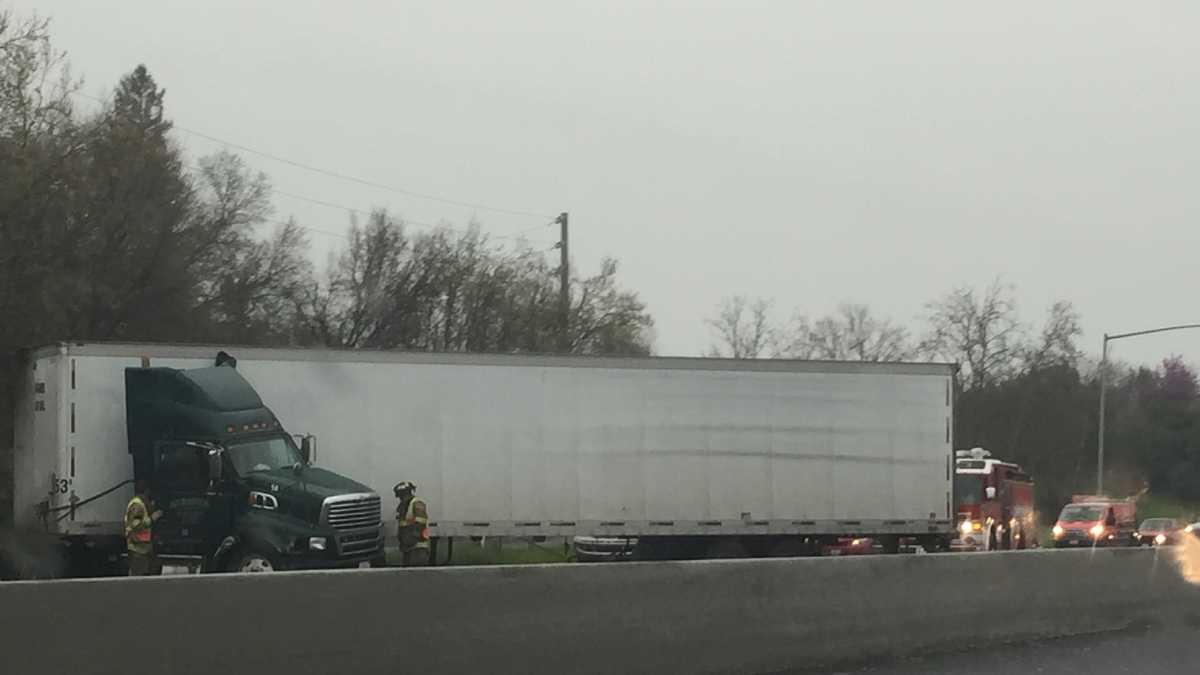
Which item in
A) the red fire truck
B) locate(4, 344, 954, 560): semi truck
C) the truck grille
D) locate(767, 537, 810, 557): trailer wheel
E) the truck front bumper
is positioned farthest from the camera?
the red fire truck

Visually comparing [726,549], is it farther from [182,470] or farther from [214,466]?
[182,470]

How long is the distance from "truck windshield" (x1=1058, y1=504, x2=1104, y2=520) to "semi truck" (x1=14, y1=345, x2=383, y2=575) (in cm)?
2943

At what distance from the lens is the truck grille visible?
64.3 ft

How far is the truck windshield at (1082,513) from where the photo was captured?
1736 inches

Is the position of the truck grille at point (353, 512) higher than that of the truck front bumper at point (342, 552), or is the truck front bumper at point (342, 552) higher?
the truck grille at point (353, 512)

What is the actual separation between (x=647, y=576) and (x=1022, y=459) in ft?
213

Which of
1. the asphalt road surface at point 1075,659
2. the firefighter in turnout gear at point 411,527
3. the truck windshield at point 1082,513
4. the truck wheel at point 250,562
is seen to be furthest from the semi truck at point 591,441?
the truck windshield at point 1082,513

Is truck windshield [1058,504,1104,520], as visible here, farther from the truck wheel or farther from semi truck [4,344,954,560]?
the truck wheel

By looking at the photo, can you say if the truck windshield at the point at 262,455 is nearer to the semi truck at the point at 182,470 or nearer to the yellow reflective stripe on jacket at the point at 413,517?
the semi truck at the point at 182,470

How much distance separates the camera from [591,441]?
23078 millimetres

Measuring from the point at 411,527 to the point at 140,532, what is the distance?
12.1ft

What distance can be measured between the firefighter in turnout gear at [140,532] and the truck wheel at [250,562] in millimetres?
1084

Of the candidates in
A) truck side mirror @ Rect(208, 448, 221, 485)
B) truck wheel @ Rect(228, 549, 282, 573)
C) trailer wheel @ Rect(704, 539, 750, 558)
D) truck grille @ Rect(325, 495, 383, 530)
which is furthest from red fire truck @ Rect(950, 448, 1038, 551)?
truck side mirror @ Rect(208, 448, 221, 485)

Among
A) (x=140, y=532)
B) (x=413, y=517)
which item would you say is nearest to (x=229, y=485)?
(x=140, y=532)
